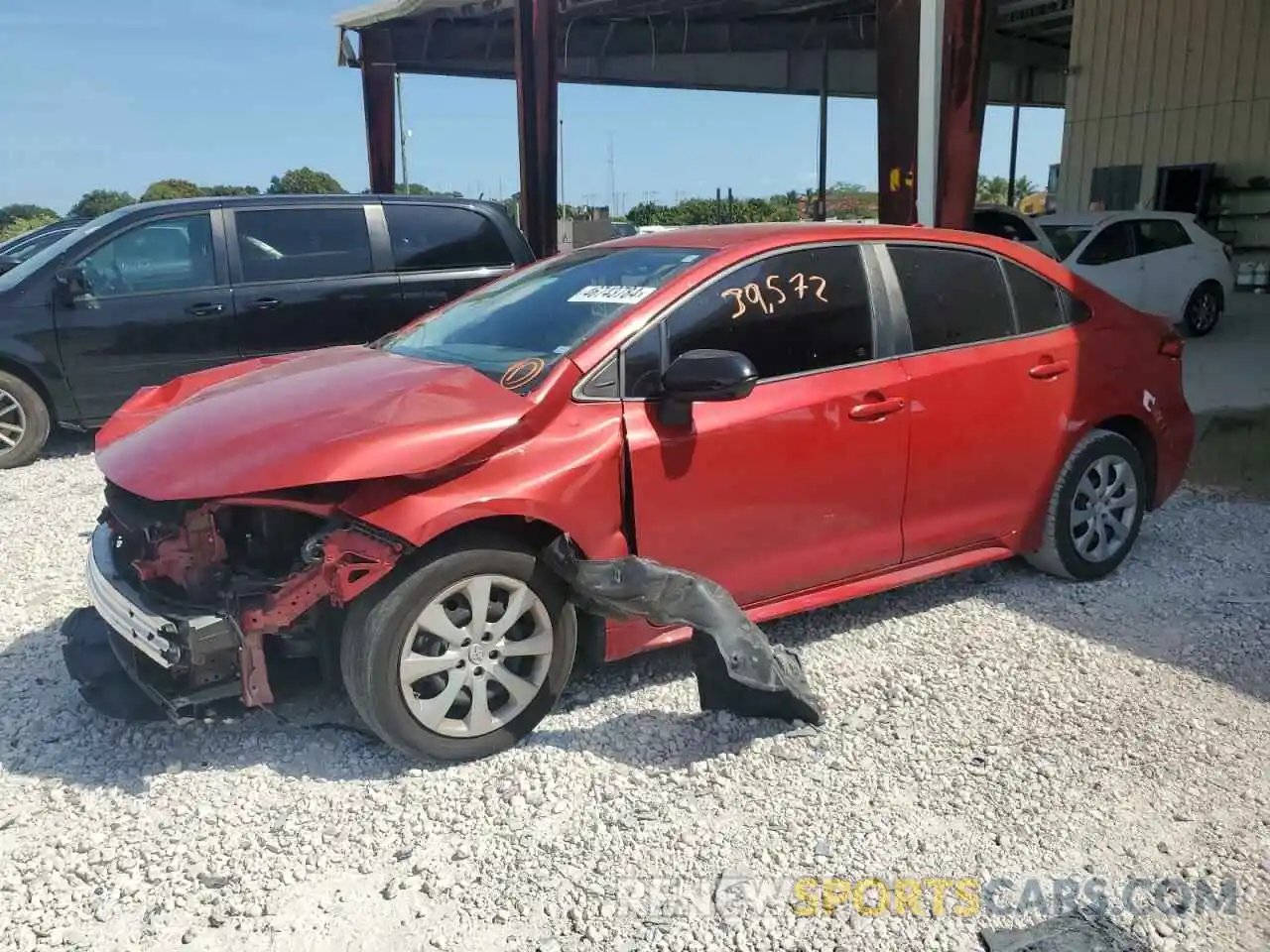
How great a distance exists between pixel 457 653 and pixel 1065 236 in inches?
429

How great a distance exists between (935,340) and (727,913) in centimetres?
240

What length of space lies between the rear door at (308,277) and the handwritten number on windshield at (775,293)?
4696 mm

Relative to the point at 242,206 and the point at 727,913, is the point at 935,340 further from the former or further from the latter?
the point at 242,206

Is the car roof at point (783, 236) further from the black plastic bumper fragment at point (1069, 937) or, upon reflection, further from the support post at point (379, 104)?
→ the support post at point (379, 104)

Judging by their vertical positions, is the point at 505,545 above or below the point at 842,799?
above

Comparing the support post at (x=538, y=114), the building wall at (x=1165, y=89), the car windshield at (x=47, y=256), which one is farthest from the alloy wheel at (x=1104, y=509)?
the building wall at (x=1165, y=89)

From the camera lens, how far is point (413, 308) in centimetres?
779

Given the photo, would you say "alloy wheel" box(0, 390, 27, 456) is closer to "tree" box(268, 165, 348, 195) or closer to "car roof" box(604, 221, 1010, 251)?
"car roof" box(604, 221, 1010, 251)

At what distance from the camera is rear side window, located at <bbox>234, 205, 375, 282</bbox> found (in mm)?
7395

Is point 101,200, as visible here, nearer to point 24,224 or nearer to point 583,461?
point 24,224

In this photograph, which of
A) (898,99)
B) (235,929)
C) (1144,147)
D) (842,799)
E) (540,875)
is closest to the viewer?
(235,929)

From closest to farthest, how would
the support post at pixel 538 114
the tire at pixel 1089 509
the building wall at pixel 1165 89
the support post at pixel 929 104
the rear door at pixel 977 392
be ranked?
the rear door at pixel 977 392 → the tire at pixel 1089 509 → the support post at pixel 929 104 → the support post at pixel 538 114 → the building wall at pixel 1165 89

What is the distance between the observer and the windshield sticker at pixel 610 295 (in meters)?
3.49

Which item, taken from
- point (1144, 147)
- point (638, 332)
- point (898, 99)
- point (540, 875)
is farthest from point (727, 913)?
point (1144, 147)
